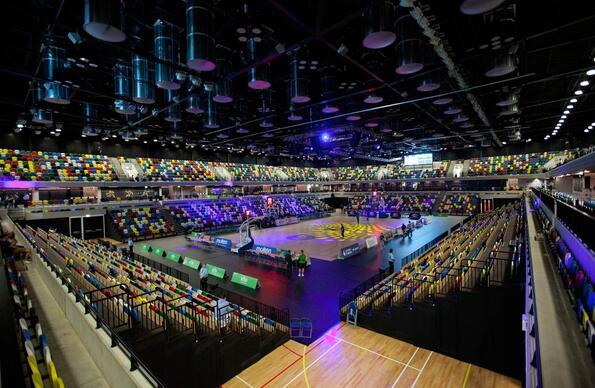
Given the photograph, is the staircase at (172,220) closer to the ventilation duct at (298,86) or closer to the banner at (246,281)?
the banner at (246,281)

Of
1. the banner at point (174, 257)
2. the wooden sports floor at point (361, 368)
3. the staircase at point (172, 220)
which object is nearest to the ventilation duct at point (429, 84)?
the wooden sports floor at point (361, 368)

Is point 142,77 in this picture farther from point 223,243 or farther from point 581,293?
point 223,243

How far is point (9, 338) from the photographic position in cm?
242

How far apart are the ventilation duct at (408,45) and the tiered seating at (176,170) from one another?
28783 mm

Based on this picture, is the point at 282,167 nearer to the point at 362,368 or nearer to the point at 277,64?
the point at 277,64

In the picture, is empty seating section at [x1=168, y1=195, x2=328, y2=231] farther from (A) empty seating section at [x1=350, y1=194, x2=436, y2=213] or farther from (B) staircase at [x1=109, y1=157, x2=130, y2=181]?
(A) empty seating section at [x1=350, y1=194, x2=436, y2=213]

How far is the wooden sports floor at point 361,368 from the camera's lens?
574 centimetres

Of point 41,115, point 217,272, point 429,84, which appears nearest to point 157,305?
point 217,272

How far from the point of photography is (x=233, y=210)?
3272 cm

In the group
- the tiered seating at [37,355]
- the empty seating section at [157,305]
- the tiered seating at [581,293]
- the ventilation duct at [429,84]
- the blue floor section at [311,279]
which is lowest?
the blue floor section at [311,279]

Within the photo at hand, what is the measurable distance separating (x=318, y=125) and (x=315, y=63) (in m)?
8.83

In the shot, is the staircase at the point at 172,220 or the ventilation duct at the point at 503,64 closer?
the ventilation duct at the point at 503,64

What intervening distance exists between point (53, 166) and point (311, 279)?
25450 millimetres

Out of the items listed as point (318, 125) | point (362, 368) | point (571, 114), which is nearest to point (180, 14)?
point (362, 368)
